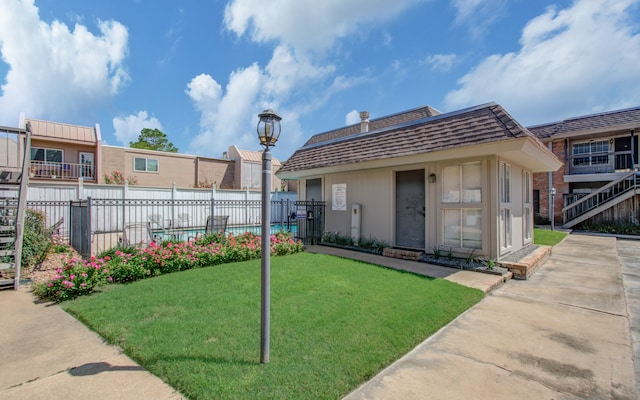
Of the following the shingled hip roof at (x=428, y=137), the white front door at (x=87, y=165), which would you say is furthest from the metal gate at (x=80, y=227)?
the white front door at (x=87, y=165)

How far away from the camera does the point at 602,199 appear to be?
622 inches

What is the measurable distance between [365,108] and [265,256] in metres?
11.3

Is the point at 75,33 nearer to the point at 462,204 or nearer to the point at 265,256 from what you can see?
the point at 265,256

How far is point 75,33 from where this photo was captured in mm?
8516

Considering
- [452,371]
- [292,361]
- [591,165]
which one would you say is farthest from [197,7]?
[591,165]

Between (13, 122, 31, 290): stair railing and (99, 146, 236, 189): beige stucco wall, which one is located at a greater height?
(99, 146, 236, 189): beige stucco wall

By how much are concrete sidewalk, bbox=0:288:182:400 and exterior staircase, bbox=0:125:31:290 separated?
192 centimetres

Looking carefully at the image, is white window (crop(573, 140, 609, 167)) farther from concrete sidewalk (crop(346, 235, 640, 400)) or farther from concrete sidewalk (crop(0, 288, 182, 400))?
concrete sidewalk (crop(0, 288, 182, 400))

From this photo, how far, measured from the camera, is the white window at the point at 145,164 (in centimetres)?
2029

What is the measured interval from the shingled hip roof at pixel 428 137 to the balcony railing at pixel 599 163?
50.6ft

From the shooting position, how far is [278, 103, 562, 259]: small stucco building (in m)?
6.55

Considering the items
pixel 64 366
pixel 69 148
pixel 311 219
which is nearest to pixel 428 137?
pixel 311 219

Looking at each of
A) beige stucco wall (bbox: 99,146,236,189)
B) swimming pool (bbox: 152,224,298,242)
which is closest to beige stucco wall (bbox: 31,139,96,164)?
beige stucco wall (bbox: 99,146,236,189)

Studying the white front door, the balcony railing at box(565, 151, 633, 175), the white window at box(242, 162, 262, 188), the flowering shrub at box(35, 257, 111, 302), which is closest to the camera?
the flowering shrub at box(35, 257, 111, 302)
